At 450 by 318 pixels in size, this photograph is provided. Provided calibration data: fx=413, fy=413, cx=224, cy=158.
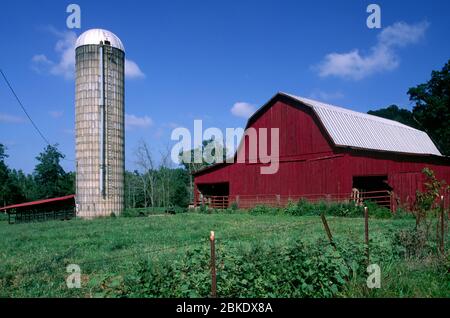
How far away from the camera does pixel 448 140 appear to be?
146ft

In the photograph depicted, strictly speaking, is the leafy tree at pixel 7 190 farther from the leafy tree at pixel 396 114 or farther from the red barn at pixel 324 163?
the leafy tree at pixel 396 114

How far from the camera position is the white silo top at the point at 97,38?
90.2 ft

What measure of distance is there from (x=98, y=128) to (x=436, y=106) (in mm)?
39571

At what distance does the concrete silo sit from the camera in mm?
26672

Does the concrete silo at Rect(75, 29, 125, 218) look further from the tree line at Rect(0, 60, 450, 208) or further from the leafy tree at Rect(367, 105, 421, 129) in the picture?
the leafy tree at Rect(367, 105, 421, 129)

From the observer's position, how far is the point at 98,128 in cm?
2659

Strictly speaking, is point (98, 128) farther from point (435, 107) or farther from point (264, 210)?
point (435, 107)

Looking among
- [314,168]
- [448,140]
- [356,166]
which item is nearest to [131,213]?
[314,168]

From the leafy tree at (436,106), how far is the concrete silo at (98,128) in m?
35.9

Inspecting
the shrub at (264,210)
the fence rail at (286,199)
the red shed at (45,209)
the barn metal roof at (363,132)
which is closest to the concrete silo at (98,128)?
the red shed at (45,209)

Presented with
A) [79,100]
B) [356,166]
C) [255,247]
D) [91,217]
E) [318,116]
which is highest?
[79,100]

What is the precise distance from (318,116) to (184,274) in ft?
66.4

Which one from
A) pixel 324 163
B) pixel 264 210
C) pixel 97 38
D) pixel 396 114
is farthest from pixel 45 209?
pixel 396 114
